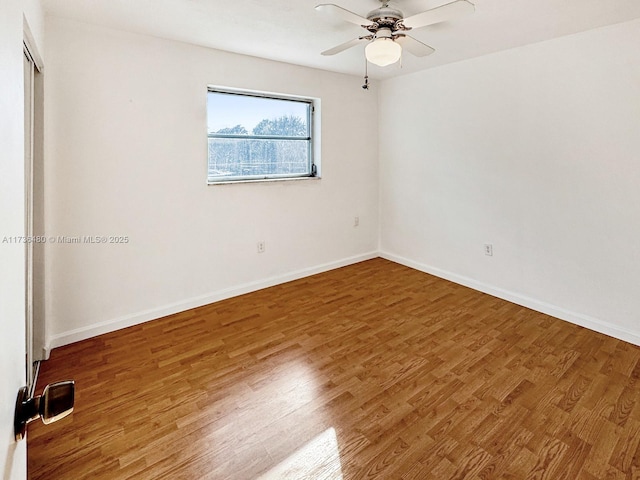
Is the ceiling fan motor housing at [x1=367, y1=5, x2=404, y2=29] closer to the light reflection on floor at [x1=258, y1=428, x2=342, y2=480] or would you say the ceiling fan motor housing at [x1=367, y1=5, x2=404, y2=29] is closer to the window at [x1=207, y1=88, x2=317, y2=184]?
the window at [x1=207, y1=88, x2=317, y2=184]

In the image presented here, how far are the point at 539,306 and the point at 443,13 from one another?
262 cm

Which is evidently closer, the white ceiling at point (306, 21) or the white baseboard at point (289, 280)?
the white ceiling at point (306, 21)

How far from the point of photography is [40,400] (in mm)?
676

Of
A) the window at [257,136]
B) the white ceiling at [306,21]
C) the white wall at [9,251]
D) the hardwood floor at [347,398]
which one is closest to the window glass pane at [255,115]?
the window at [257,136]

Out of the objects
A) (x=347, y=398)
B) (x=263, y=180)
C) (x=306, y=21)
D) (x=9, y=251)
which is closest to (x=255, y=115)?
(x=263, y=180)

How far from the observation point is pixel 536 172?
3.11 metres

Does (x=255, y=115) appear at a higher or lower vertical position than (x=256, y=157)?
higher

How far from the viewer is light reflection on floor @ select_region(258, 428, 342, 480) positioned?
1.57 metres

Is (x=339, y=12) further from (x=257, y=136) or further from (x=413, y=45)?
(x=257, y=136)

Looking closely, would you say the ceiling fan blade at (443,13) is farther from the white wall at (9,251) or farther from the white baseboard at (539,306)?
the white baseboard at (539,306)

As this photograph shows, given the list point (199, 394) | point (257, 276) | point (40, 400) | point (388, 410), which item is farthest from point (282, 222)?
point (40, 400)

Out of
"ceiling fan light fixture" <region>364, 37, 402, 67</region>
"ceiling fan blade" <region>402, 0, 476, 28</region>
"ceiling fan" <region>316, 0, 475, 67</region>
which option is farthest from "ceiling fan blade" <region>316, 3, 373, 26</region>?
"ceiling fan blade" <region>402, 0, 476, 28</region>

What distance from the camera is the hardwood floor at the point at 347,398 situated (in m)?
1.64

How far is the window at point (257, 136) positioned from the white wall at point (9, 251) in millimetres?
2558
